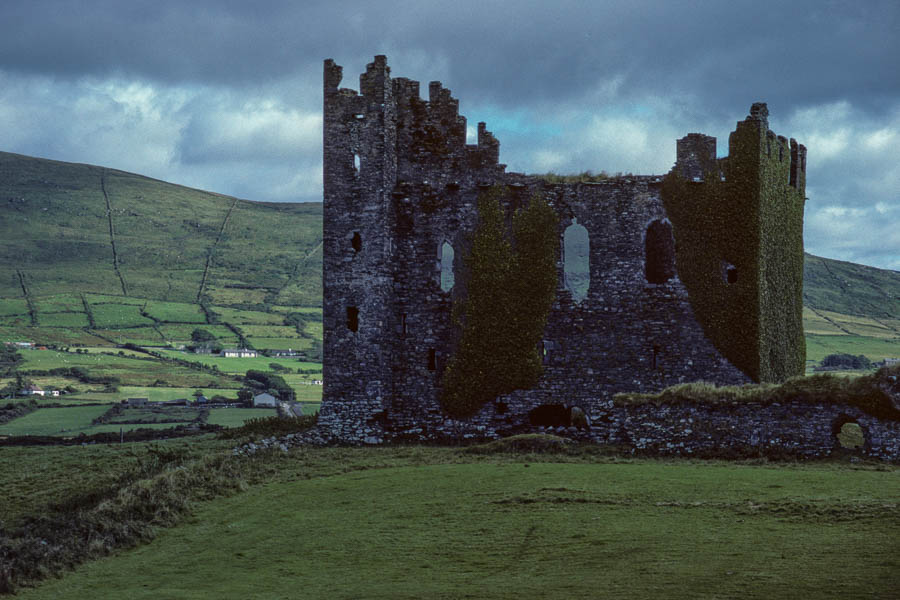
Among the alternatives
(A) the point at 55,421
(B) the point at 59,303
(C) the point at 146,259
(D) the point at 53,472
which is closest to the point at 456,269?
(D) the point at 53,472

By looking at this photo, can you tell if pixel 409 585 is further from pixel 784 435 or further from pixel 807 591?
pixel 784 435

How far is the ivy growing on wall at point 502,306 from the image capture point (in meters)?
34.4

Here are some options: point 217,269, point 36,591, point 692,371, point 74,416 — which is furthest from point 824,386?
point 217,269

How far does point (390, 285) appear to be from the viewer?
34812mm

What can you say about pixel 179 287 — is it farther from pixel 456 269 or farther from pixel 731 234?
pixel 731 234

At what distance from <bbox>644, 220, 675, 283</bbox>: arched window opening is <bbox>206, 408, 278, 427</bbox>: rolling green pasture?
29674 mm

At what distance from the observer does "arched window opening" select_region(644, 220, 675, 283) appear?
34.2 metres

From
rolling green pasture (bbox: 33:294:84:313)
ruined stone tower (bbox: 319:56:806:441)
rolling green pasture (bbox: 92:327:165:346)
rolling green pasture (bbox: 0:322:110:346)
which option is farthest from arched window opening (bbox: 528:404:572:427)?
rolling green pasture (bbox: 33:294:84:313)

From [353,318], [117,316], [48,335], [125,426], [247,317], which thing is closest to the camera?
[353,318]

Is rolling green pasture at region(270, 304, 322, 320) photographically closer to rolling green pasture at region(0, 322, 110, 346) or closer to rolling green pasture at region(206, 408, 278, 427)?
rolling green pasture at region(0, 322, 110, 346)

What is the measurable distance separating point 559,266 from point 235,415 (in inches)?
1420

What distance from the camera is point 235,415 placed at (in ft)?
212

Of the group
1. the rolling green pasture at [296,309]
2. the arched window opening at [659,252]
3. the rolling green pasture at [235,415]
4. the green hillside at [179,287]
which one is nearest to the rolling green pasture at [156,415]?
the rolling green pasture at [235,415]

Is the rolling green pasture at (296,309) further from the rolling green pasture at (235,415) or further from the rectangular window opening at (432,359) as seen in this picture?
the rectangular window opening at (432,359)
